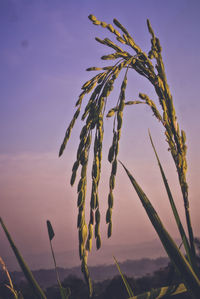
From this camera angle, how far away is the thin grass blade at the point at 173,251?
91 cm

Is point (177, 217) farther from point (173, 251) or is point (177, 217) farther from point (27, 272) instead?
point (27, 272)

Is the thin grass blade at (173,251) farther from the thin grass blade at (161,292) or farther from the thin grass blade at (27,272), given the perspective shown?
the thin grass blade at (27,272)

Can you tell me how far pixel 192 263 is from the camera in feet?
3.73

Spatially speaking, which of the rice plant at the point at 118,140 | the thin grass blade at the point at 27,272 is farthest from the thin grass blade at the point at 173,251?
the thin grass blade at the point at 27,272

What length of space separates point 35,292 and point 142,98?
1027 mm

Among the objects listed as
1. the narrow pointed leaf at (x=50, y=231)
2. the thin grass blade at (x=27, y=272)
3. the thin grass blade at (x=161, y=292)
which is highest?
the narrow pointed leaf at (x=50, y=231)

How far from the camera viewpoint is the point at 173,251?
0.98m

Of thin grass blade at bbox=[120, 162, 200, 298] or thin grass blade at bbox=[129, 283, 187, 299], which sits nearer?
thin grass blade at bbox=[120, 162, 200, 298]

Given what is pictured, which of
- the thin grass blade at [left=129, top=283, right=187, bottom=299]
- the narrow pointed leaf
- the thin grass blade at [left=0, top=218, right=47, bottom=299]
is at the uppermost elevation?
the narrow pointed leaf

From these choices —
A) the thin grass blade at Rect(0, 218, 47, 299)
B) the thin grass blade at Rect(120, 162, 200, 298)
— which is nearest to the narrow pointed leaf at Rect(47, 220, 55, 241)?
the thin grass blade at Rect(0, 218, 47, 299)

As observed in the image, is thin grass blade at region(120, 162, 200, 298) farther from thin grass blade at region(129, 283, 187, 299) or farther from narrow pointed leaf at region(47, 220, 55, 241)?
narrow pointed leaf at region(47, 220, 55, 241)

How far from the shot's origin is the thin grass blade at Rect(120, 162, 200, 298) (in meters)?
0.91

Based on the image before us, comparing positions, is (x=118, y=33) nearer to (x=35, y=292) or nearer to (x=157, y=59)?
(x=157, y=59)

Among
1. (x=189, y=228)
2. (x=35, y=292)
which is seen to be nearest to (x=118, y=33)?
(x=189, y=228)
